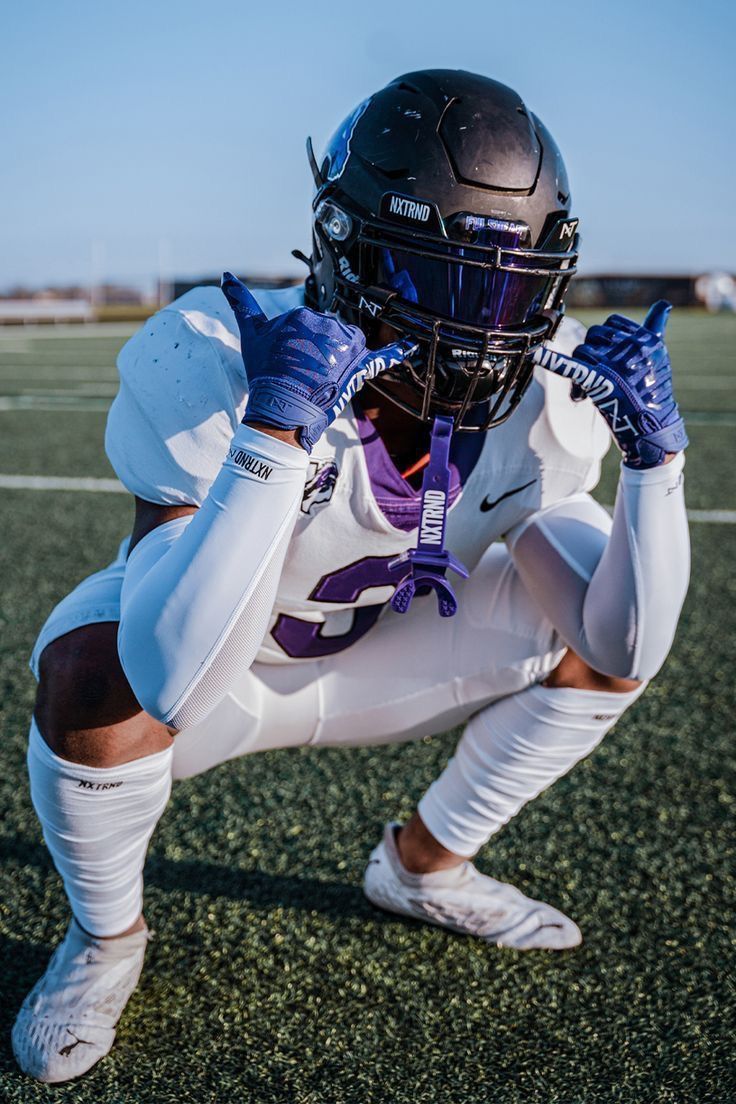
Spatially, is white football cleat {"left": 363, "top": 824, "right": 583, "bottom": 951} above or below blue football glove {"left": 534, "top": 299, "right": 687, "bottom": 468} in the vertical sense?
below

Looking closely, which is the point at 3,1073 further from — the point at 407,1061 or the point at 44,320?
the point at 44,320

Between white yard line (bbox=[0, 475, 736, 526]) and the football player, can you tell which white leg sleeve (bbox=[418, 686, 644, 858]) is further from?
white yard line (bbox=[0, 475, 736, 526])

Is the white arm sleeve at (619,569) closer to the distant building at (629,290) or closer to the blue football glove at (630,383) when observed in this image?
the blue football glove at (630,383)

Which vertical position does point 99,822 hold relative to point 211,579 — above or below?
below

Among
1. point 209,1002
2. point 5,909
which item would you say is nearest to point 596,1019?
point 209,1002

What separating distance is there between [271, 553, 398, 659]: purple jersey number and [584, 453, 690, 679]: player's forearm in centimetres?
31

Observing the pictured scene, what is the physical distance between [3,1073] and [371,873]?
60 cm

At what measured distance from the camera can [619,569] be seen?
145cm

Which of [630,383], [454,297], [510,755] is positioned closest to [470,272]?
[454,297]

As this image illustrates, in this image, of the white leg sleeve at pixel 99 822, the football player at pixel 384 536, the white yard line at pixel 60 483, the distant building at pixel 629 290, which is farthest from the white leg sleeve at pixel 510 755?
the distant building at pixel 629 290

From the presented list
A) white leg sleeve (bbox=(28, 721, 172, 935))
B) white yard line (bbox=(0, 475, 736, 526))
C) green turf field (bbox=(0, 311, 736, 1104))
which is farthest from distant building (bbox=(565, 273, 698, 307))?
white leg sleeve (bbox=(28, 721, 172, 935))

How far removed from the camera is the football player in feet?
4.01

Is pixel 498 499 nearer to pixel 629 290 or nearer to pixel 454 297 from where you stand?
pixel 454 297

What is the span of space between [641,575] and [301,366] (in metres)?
0.57
